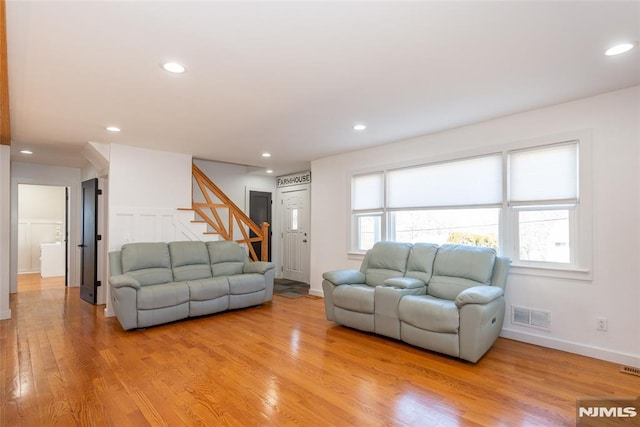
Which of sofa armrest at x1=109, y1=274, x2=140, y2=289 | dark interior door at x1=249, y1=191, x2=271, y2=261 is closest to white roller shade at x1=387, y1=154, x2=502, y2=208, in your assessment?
sofa armrest at x1=109, y1=274, x2=140, y2=289

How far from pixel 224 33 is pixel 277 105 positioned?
1.21 metres

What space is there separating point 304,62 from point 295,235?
536cm

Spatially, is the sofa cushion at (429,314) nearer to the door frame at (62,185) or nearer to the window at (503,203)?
the window at (503,203)

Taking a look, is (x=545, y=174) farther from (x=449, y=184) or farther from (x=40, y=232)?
(x=40, y=232)

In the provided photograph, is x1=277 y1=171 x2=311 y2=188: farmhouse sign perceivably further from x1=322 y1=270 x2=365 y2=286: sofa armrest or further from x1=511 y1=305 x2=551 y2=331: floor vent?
x1=511 y1=305 x2=551 y2=331: floor vent

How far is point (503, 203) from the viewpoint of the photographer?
3.66 m

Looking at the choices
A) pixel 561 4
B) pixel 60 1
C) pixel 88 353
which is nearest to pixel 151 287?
pixel 88 353

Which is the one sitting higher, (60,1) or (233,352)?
(60,1)

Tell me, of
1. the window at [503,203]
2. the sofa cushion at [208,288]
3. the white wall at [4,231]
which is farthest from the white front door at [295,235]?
the white wall at [4,231]

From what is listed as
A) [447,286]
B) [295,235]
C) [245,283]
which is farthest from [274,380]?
[295,235]

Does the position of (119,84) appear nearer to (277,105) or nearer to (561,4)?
(277,105)

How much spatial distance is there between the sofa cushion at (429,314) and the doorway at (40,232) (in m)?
8.09

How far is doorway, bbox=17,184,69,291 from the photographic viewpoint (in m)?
7.66

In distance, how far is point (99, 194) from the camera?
5.21 m
